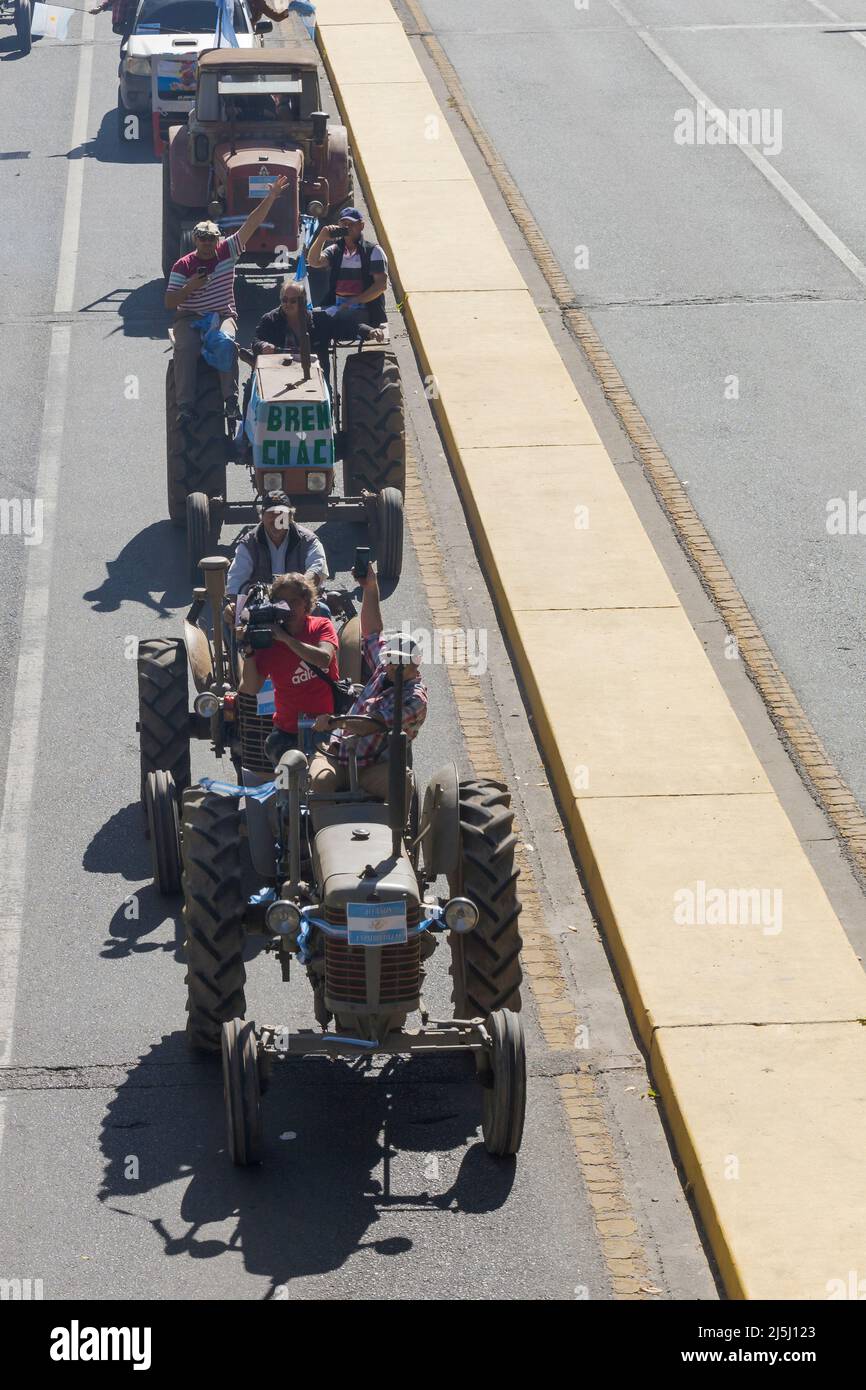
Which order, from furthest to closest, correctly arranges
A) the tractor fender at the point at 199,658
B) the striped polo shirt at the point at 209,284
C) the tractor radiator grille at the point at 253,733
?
the striped polo shirt at the point at 209,284 → the tractor fender at the point at 199,658 → the tractor radiator grille at the point at 253,733

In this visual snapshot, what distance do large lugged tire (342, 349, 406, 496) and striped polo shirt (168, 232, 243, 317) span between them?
4.88ft

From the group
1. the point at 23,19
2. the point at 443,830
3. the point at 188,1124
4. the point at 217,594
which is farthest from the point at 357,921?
Result: the point at 23,19

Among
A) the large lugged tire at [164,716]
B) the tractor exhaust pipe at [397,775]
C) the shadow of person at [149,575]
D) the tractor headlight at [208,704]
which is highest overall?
the tractor exhaust pipe at [397,775]

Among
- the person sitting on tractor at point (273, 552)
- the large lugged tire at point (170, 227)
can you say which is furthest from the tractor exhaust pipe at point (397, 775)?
the large lugged tire at point (170, 227)

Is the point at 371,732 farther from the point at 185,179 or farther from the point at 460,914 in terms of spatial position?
the point at 185,179

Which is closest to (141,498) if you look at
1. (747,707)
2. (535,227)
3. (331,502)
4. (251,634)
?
(331,502)

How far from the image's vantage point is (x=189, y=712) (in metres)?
11.7

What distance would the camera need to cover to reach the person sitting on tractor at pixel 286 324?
15016 mm

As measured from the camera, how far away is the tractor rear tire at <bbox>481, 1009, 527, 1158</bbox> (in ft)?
28.5

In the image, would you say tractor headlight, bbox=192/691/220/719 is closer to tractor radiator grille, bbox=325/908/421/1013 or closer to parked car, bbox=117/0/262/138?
tractor radiator grille, bbox=325/908/421/1013

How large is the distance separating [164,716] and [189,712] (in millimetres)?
201

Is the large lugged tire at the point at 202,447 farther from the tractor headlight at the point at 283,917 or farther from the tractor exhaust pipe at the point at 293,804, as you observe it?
the tractor headlight at the point at 283,917
